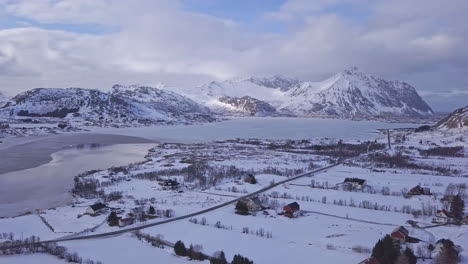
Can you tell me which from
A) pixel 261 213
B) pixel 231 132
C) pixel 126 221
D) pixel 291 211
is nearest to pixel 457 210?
pixel 291 211

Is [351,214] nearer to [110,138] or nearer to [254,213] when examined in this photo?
[254,213]

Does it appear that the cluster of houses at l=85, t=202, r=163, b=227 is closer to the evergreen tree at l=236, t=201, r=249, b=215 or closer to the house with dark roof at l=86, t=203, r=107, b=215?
the house with dark roof at l=86, t=203, r=107, b=215

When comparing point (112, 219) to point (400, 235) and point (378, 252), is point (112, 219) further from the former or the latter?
point (400, 235)

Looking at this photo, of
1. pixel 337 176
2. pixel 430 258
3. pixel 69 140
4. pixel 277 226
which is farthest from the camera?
pixel 69 140

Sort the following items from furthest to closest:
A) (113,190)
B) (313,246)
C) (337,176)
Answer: (337,176) < (113,190) < (313,246)

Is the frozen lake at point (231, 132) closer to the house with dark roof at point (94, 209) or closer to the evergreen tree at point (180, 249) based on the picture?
the house with dark roof at point (94, 209)

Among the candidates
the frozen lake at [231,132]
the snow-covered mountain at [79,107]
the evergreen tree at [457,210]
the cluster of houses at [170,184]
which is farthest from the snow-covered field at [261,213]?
the snow-covered mountain at [79,107]

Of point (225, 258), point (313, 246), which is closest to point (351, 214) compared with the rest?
point (313, 246)
